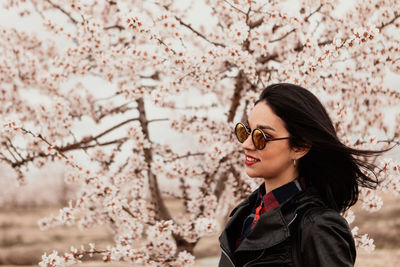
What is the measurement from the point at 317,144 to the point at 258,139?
296mm

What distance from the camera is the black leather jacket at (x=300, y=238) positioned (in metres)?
1.74

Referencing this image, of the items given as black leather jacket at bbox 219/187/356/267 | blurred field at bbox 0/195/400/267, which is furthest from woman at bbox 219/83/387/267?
blurred field at bbox 0/195/400/267

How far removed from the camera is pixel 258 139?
83.3 inches

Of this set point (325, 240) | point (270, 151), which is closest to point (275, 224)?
point (325, 240)

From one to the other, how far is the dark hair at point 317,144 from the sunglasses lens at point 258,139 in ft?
0.46

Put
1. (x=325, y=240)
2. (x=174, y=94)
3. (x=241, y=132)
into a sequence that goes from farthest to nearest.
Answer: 1. (x=174, y=94)
2. (x=241, y=132)
3. (x=325, y=240)

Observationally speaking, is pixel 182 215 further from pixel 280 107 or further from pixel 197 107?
pixel 280 107

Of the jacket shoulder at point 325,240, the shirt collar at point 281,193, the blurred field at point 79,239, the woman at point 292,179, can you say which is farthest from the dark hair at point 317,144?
the blurred field at point 79,239

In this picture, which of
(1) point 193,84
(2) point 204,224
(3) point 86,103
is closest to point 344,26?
(1) point 193,84

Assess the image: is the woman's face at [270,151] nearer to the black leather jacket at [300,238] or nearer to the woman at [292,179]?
the woman at [292,179]

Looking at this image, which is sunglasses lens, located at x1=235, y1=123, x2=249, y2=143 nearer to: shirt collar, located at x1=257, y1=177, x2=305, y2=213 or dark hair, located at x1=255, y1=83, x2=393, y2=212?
dark hair, located at x1=255, y1=83, x2=393, y2=212

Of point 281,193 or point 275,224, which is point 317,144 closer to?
point 281,193

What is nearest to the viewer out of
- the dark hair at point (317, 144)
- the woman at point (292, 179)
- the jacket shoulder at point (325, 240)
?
the jacket shoulder at point (325, 240)

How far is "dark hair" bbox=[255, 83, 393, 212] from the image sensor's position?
2039 mm
